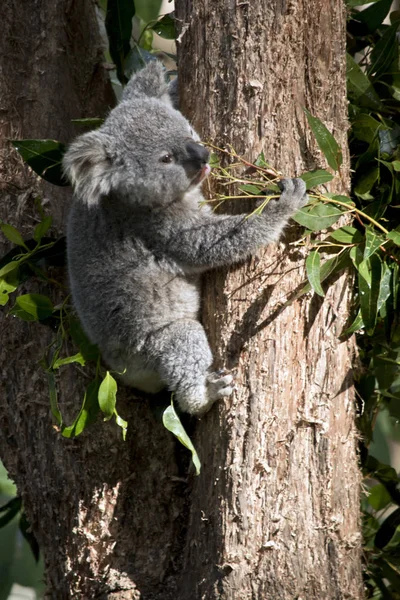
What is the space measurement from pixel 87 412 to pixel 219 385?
1.99 ft

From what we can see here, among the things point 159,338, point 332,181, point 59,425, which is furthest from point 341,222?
point 59,425

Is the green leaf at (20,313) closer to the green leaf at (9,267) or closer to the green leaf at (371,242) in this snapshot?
the green leaf at (9,267)

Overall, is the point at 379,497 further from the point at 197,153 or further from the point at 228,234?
the point at 197,153

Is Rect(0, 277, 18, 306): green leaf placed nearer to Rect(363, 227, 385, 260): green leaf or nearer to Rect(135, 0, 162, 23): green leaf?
Rect(363, 227, 385, 260): green leaf

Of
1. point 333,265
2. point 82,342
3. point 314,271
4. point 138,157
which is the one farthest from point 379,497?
point 138,157

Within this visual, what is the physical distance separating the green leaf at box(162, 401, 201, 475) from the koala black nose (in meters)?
1.04

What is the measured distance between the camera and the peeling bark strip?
2816 mm

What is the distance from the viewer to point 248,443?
112 inches

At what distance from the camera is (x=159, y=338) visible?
3229 mm

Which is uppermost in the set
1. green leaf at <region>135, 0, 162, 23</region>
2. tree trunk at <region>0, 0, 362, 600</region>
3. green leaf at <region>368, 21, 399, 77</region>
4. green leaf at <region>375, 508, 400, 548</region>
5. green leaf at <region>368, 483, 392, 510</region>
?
green leaf at <region>135, 0, 162, 23</region>

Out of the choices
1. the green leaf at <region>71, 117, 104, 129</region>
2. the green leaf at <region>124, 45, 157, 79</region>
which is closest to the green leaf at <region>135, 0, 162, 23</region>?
the green leaf at <region>124, 45, 157, 79</region>

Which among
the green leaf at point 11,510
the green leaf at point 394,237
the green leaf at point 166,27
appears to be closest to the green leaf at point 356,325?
the green leaf at point 394,237

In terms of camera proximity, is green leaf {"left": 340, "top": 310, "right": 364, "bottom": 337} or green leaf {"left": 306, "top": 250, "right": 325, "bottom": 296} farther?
green leaf {"left": 340, "top": 310, "right": 364, "bottom": 337}

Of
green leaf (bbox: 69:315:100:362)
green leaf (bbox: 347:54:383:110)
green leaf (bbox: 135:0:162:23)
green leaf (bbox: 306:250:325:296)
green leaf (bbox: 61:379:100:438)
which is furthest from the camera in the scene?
green leaf (bbox: 135:0:162:23)
